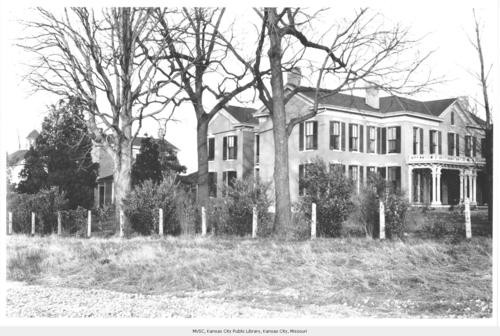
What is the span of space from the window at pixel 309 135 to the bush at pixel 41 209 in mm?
14288

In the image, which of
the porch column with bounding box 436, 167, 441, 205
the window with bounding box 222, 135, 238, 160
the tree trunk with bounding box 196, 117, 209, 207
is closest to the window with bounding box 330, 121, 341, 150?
the porch column with bounding box 436, 167, 441, 205

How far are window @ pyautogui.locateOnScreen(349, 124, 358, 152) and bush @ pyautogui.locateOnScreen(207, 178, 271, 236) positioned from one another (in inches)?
615

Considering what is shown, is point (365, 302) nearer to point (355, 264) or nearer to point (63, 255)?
point (355, 264)

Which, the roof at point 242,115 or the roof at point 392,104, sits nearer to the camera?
the roof at point 392,104

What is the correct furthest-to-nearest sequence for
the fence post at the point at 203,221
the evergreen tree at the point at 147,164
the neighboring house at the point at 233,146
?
the neighboring house at the point at 233,146
the evergreen tree at the point at 147,164
the fence post at the point at 203,221

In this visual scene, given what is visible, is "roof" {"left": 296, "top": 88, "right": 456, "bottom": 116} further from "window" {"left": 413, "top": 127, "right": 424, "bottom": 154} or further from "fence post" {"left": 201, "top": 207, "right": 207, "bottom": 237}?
"fence post" {"left": 201, "top": 207, "right": 207, "bottom": 237}

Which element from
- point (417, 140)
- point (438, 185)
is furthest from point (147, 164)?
point (438, 185)

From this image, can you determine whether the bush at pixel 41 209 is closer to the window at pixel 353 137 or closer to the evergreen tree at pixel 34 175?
the evergreen tree at pixel 34 175

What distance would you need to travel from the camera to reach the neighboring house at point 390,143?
111ft

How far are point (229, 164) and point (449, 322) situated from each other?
3226 cm

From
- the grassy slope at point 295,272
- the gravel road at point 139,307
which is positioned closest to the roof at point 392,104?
the grassy slope at point 295,272

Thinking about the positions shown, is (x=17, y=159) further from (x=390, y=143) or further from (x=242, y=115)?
(x=390, y=143)

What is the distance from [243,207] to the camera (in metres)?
19.5

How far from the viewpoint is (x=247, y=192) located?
64.2 feet
